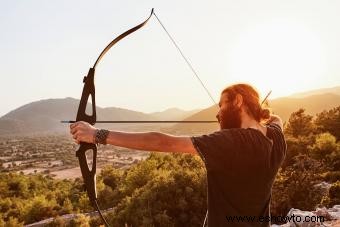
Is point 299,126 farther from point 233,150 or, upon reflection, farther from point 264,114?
point 233,150

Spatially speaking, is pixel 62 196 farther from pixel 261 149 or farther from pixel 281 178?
pixel 261 149

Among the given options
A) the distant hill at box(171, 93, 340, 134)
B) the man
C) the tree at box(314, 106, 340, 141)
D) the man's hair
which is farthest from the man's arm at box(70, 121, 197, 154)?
the distant hill at box(171, 93, 340, 134)

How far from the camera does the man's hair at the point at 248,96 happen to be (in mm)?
2371

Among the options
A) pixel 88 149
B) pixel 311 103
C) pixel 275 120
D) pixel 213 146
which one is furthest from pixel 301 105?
pixel 213 146

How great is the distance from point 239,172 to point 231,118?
1.11 ft

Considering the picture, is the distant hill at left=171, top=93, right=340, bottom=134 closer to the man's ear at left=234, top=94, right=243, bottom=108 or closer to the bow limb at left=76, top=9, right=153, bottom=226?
the bow limb at left=76, top=9, right=153, bottom=226

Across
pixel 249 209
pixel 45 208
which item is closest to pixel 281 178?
pixel 249 209

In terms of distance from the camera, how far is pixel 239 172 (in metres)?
2.18

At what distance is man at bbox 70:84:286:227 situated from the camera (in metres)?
2.11

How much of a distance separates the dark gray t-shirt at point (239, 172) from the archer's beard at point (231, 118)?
0.14m

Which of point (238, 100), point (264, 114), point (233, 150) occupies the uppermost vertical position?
point (238, 100)

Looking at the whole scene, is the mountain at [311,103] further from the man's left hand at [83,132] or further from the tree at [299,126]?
the man's left hand at [83,132]

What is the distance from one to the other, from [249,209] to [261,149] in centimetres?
39

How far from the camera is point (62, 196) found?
38.1 m
